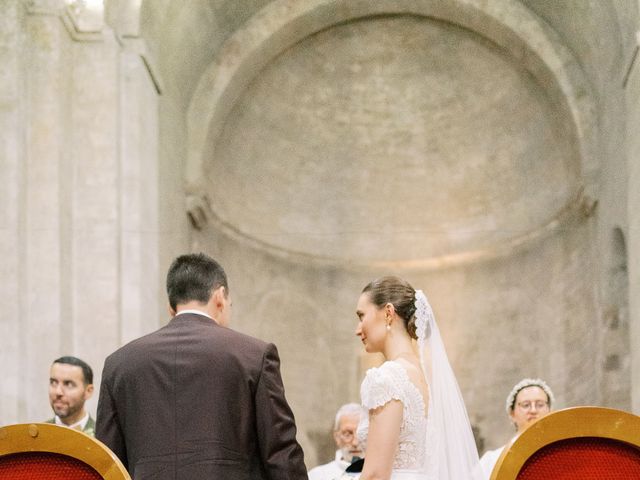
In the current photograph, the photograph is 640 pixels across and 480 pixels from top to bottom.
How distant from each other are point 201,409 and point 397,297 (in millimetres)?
865

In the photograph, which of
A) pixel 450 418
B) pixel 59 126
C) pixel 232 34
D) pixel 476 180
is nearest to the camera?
pixel 450 418

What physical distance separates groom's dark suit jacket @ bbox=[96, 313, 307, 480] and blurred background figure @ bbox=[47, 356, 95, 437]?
2746mm

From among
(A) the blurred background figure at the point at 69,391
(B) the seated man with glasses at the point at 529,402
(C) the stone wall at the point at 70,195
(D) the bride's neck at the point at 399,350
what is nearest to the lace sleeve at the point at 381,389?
(D) the bride's neck at the point at 399,350

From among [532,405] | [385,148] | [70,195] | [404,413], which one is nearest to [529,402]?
[532,405]

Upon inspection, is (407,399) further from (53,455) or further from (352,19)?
(352,19)

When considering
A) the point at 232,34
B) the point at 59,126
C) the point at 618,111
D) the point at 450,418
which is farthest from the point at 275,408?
the point at 232,34

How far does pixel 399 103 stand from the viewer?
1539cm

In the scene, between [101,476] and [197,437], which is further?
[197,437]

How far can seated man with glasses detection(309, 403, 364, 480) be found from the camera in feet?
25.3

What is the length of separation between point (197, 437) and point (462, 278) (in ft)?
39.0

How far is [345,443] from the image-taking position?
7758mm

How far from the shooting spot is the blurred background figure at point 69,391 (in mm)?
6328

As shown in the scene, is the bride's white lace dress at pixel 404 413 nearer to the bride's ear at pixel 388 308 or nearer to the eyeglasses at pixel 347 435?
the bride's ear at pixel 388 308

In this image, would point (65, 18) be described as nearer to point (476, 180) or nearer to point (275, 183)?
point (275, 183)
